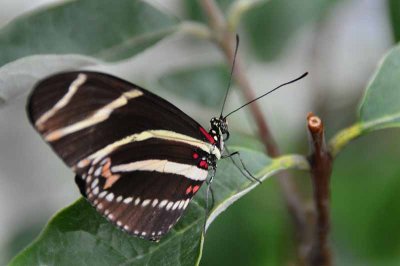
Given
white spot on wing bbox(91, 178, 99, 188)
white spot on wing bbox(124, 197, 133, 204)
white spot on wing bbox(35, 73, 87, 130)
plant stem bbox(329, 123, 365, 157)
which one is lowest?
plant stem bbox(329, 123, 365, 157)

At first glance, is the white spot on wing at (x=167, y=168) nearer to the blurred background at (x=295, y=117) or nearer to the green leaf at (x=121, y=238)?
the green leaf at (x=121, y=238)

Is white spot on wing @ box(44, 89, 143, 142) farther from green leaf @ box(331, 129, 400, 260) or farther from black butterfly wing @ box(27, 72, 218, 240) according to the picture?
green leaf @ box(331, 129, 400, 260)

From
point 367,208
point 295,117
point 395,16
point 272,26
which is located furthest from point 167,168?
point 295,117

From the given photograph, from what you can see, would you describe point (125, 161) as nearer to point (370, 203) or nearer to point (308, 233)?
point (308, 233)

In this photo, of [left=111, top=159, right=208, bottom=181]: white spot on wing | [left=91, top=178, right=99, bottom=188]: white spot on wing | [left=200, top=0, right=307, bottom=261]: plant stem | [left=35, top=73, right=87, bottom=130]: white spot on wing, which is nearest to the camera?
[left=35, top=73, right=87, bottom=130]: white spot on wing

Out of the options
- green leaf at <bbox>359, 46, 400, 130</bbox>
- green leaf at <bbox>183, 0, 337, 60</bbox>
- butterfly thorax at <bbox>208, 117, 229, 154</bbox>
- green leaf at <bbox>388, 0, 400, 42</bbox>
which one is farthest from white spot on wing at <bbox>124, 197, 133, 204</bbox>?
green leaf at <bbox>183, 0, 337, 60</bbox>

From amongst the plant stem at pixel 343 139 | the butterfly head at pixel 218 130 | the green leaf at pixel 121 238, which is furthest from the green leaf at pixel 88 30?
the plant stem at pixel 343 139

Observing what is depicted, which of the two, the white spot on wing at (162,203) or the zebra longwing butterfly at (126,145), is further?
the white spot on wing at (162,203)
